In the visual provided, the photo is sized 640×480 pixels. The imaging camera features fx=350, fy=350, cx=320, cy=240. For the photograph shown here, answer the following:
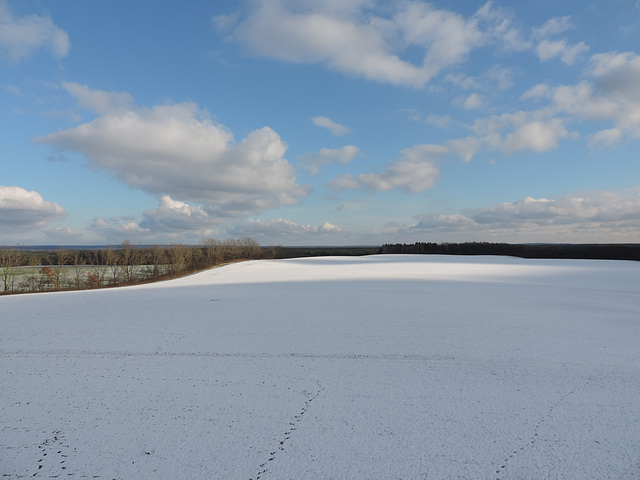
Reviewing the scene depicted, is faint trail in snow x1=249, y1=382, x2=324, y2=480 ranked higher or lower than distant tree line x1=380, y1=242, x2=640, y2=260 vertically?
lower

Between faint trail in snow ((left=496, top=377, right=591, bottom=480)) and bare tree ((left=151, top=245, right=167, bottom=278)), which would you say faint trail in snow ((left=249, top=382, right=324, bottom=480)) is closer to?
faint trail in snow ((left=496, top=377, right=591, bottom=480))

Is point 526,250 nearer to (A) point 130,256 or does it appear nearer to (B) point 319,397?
(B) point 319,397

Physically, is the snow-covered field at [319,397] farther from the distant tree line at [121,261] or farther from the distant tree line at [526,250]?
the distant tree line at [526,250]

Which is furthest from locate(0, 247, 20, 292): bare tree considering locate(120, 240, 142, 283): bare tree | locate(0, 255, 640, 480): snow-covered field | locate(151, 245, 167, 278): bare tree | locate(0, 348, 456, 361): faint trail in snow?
locate(0, 348, 456, 361): faint trail in snow

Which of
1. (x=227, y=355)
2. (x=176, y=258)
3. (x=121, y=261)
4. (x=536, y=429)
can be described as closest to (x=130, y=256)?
(x=121, y=261)

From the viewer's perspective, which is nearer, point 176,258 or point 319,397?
point 319,397

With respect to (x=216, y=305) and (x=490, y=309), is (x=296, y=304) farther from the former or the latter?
(x=490, y=309)
